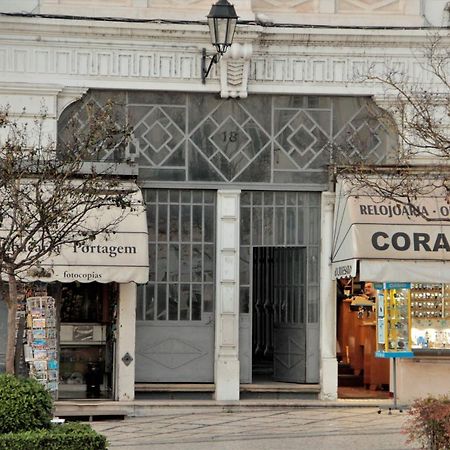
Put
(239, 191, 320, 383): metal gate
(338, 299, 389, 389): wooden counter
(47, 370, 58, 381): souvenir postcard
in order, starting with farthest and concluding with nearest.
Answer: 1. (338, 299, 389, 389): wooden counter
2. (239, 191, 320, 383): metal gate
3. (47, 370, 58, 381): souvenir postcard

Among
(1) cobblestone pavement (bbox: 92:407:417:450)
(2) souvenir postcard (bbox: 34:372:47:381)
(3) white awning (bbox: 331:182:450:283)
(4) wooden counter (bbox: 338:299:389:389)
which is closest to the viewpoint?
(1) cobblestone pavement (bbox: 92:407:417:450)

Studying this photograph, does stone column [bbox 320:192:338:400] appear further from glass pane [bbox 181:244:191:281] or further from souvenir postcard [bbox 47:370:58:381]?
souvenir postcard [bbox 47:370:58:381]

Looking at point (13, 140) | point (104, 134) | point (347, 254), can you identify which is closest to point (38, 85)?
point (13, 140)

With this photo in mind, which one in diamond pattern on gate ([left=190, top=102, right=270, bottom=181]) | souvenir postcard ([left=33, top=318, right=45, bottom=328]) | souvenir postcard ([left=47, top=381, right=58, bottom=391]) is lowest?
souvenir postcard ([left=47, top=381, right=58, bottom=391])

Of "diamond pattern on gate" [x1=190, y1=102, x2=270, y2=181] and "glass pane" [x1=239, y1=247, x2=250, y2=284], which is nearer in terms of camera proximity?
"diamond pattern on gate" [x1=190, y1=102, x2=270, y2=181]

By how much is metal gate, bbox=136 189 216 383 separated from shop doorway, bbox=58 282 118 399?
1.89ft

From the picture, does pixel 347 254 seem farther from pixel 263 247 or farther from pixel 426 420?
pixel 426 420

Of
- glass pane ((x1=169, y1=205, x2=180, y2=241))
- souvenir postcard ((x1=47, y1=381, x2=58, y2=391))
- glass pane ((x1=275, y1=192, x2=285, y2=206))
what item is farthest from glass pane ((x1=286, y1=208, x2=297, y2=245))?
souvenir postcard ((x1=47, y1=381, x2=58, y2=391))

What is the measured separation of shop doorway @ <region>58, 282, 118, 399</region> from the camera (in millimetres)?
24312

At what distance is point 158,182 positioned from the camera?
24266 mm

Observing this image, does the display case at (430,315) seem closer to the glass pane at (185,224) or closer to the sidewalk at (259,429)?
the sidewalk at (259,429)

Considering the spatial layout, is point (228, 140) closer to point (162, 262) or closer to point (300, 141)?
point (300, 141)

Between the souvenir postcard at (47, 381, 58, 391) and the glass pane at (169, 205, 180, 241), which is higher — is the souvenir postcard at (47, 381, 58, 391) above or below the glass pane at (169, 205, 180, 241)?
below

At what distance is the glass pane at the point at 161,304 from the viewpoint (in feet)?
80.0
